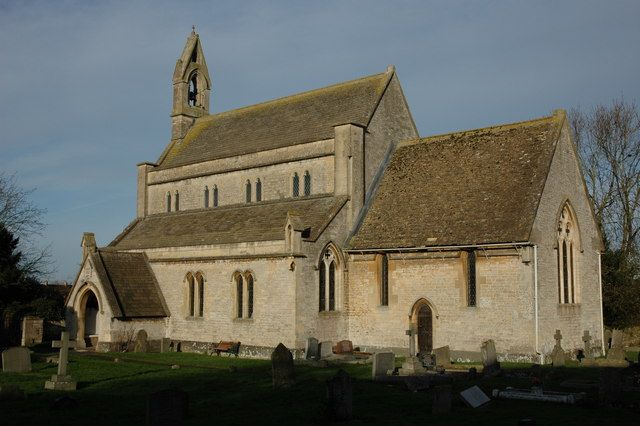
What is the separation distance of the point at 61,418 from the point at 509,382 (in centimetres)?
1301

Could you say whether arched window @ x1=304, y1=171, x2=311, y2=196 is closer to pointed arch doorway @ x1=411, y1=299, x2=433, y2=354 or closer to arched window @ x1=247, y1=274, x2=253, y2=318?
arched window @ x1=247, y1=274, x2=253, y2=318

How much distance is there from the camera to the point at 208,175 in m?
41.0

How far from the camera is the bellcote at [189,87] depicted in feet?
153

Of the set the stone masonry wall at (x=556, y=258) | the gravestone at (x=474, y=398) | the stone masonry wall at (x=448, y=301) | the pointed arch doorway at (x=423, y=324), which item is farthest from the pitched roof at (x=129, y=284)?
the gravestone at (x=474, y=398)

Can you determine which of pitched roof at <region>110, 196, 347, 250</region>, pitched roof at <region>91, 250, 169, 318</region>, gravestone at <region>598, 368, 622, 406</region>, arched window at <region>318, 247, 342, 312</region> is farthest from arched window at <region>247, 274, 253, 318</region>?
gravestone at <region>598, 368, 622, 406</region>

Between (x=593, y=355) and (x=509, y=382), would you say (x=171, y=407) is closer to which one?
(x=509, y=382)

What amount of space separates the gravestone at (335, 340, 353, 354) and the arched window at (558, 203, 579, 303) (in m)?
9.18

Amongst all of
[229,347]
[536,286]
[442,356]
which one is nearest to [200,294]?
[229,347]

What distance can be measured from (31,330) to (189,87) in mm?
18098

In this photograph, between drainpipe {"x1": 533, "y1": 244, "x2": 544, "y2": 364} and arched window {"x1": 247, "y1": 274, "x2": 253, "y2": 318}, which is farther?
arched window {"x1": 247, "y1": 274, "x2": 253, "y2": 318}

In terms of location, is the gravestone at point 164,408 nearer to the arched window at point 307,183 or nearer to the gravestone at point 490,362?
the gravestone at point 490,362

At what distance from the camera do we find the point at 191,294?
1453 inches

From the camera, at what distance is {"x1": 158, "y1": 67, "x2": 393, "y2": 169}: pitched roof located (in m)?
36.7

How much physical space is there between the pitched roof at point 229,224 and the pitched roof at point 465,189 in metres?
2.11
